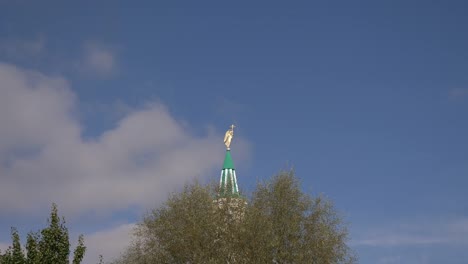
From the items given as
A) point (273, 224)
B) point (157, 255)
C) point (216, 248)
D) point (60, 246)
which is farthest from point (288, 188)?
point (60, 246)

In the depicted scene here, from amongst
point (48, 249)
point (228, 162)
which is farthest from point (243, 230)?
point (228, 162)

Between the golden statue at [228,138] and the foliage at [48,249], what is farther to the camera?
the golden statue at [228,138]

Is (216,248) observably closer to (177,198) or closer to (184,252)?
(184,252)

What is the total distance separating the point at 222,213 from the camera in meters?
59.2

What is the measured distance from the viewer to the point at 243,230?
56.8 metres

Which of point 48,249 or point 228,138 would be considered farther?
point 228,138

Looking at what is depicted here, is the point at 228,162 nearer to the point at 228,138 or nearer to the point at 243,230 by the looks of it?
the point at 228,138

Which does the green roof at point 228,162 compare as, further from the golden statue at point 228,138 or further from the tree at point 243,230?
the tree at point 243,230

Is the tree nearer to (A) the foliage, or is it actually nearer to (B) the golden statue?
(A) the foliage

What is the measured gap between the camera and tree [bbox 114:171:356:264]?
5681cm

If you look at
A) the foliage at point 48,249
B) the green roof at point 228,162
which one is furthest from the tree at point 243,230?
the green roof at point 228,162

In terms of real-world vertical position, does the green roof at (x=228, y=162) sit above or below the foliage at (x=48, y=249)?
above

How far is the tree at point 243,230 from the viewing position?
186 ft

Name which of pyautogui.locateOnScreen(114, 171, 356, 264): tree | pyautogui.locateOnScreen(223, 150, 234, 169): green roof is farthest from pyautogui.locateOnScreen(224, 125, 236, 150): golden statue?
pyautogui.locateOnScreen(114, 171, 356, 264): tree
